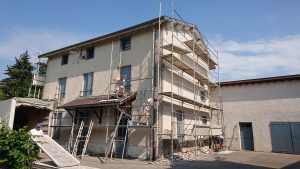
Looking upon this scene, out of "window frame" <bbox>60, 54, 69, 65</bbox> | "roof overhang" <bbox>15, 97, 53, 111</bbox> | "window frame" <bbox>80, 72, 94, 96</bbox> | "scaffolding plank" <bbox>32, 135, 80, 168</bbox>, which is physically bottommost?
"scaffolding plank" <bbox>32, 135, 80, 168</bbox>

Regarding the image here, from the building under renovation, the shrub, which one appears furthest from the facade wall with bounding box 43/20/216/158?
the shrub

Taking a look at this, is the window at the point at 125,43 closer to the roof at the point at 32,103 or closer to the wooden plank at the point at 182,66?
the wooden plank at the point at 182,66

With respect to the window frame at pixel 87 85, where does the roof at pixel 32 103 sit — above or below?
below

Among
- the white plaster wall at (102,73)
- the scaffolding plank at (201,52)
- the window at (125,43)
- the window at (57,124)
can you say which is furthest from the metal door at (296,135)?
the window at (57,124)

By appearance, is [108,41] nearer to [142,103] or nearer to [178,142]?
[142,103]

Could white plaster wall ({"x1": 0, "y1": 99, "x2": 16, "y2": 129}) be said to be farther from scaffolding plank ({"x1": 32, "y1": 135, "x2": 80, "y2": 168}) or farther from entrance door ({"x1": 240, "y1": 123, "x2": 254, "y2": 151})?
entrance door ({"x1": 240, "y1": 123, "x2": 254, "y2": 151})

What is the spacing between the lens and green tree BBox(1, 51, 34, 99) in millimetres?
34197

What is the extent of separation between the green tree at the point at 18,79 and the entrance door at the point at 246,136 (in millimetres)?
28775

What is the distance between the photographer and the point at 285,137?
692 inches

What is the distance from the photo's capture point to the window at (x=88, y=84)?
55.5ft

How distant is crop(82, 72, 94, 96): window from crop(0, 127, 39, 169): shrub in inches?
354

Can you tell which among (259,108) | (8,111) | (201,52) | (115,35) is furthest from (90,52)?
(259,108)

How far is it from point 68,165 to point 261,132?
48.9 ft

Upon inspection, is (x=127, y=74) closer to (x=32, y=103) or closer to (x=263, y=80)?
(x=32, y=103)
